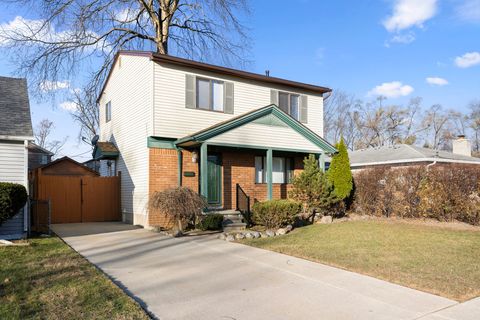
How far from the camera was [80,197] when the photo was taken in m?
15.8

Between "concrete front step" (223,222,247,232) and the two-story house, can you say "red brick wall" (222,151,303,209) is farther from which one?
"concrete front step" (223,222,247,232)

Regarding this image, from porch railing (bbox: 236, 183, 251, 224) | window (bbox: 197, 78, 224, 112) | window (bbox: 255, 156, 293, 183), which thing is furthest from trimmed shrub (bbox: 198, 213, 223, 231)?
window (bbox: 197, 78, 224, 112)

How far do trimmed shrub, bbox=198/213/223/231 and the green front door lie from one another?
7.41ft

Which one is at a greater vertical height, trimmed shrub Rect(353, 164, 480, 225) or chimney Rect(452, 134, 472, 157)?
chimney Rect(452, 134, 472, 157)

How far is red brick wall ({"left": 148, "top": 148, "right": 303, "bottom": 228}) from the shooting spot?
13.4 m

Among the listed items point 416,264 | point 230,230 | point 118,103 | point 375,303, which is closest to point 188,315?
point 375,303

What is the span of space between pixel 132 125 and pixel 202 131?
358 cm

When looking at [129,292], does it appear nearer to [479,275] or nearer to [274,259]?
[274,259]

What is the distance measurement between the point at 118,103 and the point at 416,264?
13.4m

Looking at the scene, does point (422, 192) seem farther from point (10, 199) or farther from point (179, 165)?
point (10, 199)

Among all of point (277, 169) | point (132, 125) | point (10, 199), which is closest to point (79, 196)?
point (132, 125)

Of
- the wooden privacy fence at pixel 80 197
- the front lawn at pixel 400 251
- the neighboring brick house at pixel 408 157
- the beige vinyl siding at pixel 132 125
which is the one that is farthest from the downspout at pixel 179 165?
the neighboring brick house at pixel 408 157

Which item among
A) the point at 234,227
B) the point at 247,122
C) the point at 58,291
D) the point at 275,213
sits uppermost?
the point at 247,122

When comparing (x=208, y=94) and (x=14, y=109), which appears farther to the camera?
(x=208, y=94)
